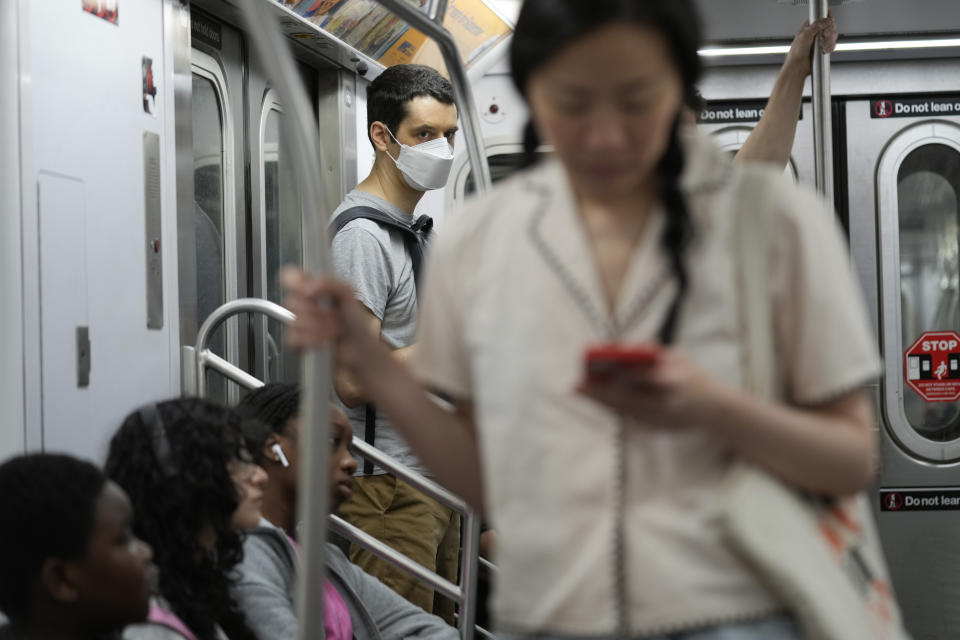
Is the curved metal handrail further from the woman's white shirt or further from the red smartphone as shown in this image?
the red smartphone

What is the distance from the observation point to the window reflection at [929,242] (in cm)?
497

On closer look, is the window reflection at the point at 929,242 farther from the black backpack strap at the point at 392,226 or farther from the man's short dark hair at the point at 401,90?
the black backpack strap at the point at 392,226

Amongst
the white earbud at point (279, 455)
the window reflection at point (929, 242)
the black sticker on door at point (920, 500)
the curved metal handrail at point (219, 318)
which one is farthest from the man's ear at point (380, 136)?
the black sticker on door at point (920, 500)

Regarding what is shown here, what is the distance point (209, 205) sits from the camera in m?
4.14

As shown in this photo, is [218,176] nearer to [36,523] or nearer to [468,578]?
[468,578]

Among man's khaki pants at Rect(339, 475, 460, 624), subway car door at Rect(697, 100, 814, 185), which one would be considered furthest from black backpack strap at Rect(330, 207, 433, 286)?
subway car door at Rect(697, 100, 814, 185)

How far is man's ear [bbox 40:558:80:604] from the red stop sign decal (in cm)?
376

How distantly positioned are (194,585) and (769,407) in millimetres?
1604

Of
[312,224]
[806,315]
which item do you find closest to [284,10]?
[312,224]

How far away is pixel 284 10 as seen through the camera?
4.07m

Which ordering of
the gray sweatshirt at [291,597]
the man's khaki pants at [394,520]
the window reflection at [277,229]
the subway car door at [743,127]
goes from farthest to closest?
the subway car door at [743,127]
the window reflection at [277,229]
the man's khaki pants at [394,520]
the gray sweatshirt at [291,597]

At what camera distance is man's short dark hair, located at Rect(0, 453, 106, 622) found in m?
1.88

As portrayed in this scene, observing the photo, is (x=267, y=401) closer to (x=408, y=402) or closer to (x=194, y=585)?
(x=194, y=585)

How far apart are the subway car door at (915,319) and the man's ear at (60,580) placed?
3.64m
